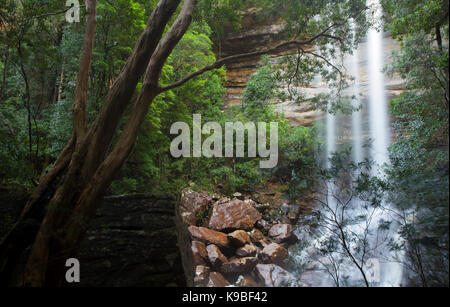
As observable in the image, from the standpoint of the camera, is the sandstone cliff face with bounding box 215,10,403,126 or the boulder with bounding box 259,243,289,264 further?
the sandstone cliff face with bounding box 215,10,403,126

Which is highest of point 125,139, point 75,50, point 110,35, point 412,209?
point 110,35

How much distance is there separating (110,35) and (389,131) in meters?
10.0

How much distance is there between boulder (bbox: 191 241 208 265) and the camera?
6.73 meters

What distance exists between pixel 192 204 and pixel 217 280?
3103 millimetres

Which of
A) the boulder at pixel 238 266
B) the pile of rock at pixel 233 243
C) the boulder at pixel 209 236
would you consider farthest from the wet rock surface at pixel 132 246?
the boulder at pixel 209 236

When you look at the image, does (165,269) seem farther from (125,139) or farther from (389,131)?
(389,131)

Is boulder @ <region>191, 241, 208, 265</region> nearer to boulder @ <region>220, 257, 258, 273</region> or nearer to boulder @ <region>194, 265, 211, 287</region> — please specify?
boulder @ <region>194, 265, 211, 287</region>

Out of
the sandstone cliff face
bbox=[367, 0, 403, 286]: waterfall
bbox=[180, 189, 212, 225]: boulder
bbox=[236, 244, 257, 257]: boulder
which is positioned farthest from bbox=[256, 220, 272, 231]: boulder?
the sandstone cliff face

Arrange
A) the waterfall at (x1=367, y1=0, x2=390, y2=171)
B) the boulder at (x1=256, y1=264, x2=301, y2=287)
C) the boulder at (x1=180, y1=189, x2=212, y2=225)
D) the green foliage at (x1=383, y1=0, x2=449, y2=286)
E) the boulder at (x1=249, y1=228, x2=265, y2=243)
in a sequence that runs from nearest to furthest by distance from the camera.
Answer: the green foliage at (x1=383, y1=0, x2=449, y2=286) → the boulder at (x1=256, y1=264, x2=301, y2=287) → the boulder at (x1=249, y1=228, x2=265, y2=243) → the boulder at (x1=180, y1=189, x2=212, y2=225) → the waterfall at (x1=367, y1=0, x2=390, y2=171)

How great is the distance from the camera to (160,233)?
3461 millimetres

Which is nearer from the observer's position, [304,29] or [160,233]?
[160,233]

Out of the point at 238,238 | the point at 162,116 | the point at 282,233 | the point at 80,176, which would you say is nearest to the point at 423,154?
the point at 282,233
